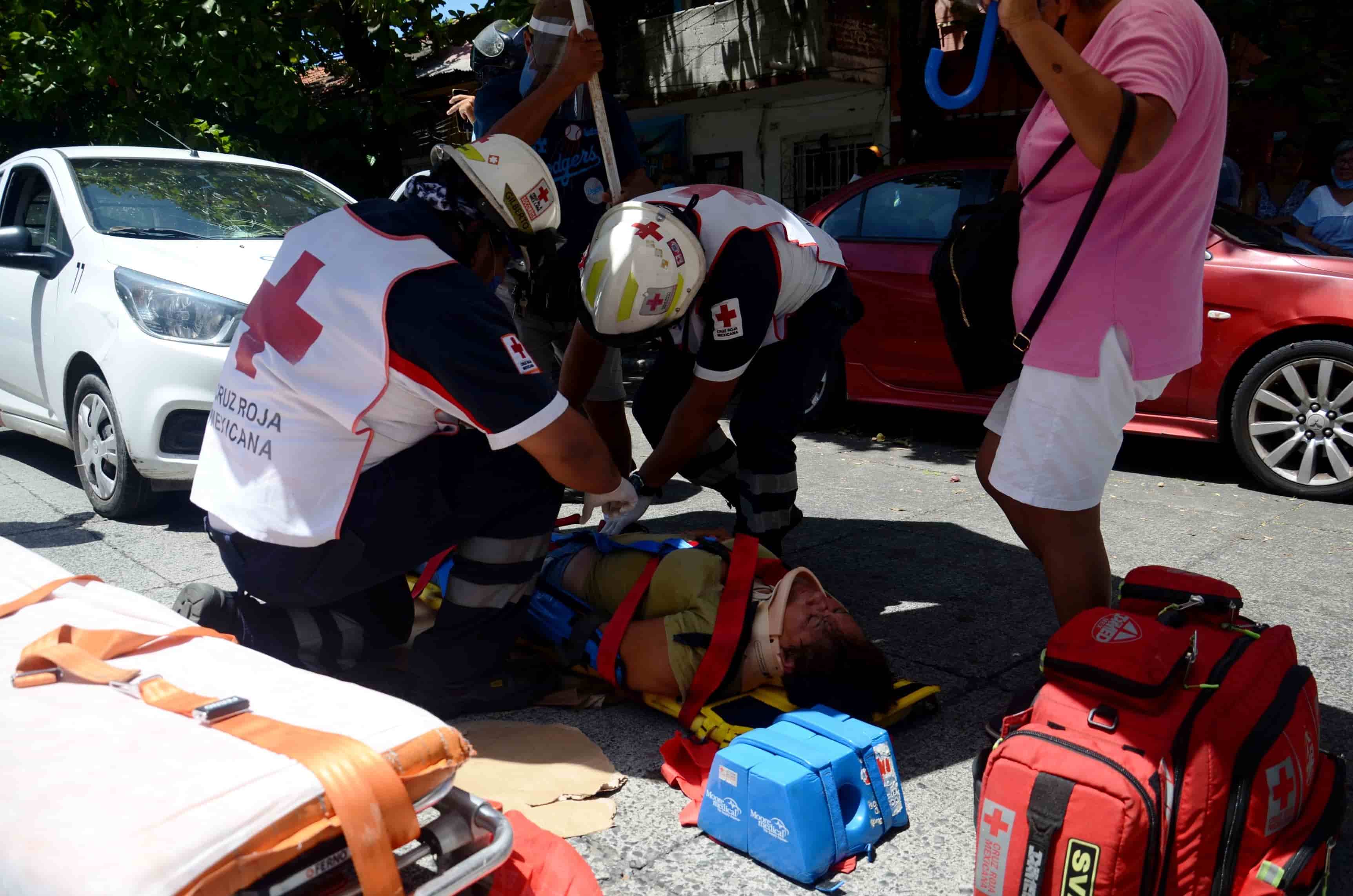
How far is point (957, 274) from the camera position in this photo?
7.73 feet

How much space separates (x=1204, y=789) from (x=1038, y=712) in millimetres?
275

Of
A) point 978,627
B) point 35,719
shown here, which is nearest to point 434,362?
point 35,719

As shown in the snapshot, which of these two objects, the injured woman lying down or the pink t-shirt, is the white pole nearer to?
the injured woman lying down

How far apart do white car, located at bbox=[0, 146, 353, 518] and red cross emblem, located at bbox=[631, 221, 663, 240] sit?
7.25 feet

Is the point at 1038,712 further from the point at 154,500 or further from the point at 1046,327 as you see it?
the point at 154,500

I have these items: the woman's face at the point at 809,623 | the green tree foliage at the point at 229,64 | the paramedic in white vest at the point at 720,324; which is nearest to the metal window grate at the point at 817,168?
the green tree foliage at the point at 229,64

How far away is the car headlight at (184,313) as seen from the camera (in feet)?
13.9

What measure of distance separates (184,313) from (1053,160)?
3458 millimetres

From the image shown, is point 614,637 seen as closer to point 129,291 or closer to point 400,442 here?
point 400,442

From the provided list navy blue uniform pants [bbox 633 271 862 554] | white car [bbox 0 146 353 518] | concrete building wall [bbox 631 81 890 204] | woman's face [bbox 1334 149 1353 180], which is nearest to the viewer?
navy blue uniform pants [bbox 633 271 862 554]

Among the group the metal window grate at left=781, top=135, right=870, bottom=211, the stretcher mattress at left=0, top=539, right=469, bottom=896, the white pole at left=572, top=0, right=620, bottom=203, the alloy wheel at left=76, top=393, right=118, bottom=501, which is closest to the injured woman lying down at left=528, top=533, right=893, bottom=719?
the stretcher mattress at left=0, top=539, right=469, bottom=896

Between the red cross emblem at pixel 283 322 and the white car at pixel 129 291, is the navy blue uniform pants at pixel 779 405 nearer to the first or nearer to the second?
the red cross emblem at pixel 283 322

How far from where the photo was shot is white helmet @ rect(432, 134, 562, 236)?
2469mm

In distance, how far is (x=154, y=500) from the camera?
4.46m
